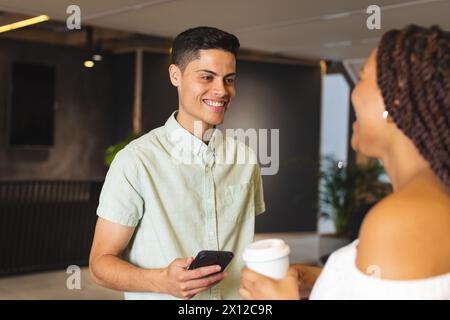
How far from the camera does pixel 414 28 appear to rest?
998mm

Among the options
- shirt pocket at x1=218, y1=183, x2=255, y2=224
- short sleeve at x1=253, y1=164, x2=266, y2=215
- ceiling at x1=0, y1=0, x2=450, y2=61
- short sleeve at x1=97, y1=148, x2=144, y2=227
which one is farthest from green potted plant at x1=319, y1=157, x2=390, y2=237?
short sleeve at x1=97, y1=148, x2=144, y2=227

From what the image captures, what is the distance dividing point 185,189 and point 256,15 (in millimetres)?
3475

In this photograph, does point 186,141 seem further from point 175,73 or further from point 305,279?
point 305,279

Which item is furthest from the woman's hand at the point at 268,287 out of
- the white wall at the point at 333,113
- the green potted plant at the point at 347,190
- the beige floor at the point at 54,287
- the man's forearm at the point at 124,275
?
the white wall at the point at 333,113

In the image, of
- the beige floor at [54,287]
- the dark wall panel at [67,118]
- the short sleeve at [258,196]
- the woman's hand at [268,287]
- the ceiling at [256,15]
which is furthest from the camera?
the dark wall panel at [67,118]

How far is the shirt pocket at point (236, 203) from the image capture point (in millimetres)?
1711

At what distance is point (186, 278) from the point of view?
4.42 ft

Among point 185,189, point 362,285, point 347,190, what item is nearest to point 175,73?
point 185,189

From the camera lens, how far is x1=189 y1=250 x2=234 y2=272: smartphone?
1.33 m

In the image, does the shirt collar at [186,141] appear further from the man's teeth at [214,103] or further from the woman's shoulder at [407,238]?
the woman's shoulder at [407,238]

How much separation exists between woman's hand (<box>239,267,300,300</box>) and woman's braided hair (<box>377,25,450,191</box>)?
0.96 ft

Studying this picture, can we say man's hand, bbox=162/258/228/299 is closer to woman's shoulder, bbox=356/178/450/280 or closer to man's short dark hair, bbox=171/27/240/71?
woman's shoulder, bbox=356/178/450/280
